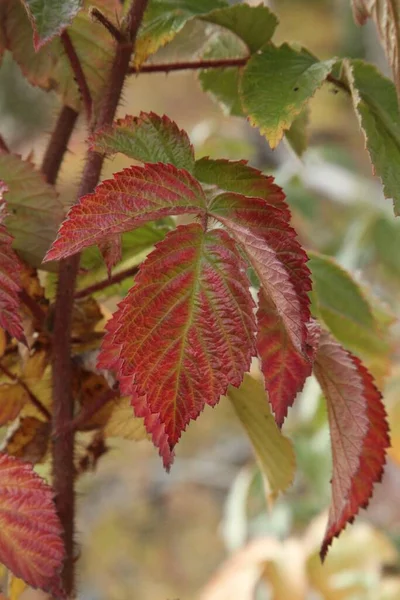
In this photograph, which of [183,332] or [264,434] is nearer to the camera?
[183,332]

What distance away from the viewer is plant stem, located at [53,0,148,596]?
0.43 metres

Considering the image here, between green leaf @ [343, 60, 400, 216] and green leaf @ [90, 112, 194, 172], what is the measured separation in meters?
0.09

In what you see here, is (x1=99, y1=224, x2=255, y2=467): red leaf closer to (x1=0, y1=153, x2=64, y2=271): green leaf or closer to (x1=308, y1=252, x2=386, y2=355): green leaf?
Result: (x1=0, y1=153, x2=64, y2=271): green leaf

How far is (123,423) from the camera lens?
19.7 inches

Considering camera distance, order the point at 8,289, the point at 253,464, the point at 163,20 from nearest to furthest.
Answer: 1. the point at 8,289
2. the point at 163,20
3. the point at 253,464

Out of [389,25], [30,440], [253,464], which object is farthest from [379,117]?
[253,464]

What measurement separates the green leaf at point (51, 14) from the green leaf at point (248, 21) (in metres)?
0.11

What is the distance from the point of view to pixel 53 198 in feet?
1.55

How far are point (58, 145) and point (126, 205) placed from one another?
17 centimetres

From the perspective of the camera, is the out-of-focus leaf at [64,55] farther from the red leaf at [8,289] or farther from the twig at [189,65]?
the red leaf at [8,289]

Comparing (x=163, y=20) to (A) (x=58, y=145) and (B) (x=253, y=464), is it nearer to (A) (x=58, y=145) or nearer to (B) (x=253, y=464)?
(A) (x=58, y=145)

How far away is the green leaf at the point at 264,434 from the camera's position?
492 mm

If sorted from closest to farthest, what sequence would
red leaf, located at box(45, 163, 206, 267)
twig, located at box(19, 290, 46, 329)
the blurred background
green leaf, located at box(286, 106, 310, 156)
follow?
red leaf, located at box(45, 163, 206, 267) < twig, located at box(19, 290, 46, 329) < green leaf, located at box(286, 106, 310, 156) < the blurred background

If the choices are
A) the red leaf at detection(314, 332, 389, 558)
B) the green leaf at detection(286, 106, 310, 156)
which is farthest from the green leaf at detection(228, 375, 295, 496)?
the green leaf at detection(286, 106, 310, 156)
